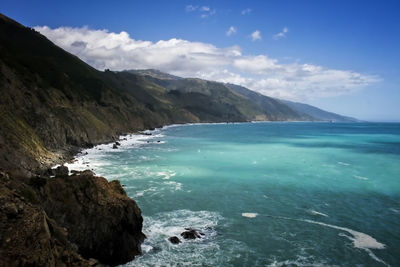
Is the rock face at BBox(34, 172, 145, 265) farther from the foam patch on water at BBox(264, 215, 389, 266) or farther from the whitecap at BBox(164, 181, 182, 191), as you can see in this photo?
the foam patch on water at BBox(264, 215, 389, 266)

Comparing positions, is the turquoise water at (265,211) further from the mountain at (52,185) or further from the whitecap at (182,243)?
the mountain at (52,185)

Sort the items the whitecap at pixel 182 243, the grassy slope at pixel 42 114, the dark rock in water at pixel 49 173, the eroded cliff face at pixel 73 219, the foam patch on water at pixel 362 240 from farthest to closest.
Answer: the grassy slope at pixel 42 114 < the dark rock in water at pixel 49 173 < the foam patch on water at pixel 362 240 < the whitecap at pixel 182 243 < the eroded cliff face at pixel 73 219

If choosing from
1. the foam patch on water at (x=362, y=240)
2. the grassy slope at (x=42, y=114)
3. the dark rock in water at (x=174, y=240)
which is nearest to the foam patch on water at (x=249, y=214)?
the foam patch on water at (x=362, y=240)

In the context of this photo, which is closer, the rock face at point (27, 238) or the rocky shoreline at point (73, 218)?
the rock face at point (27, 238)

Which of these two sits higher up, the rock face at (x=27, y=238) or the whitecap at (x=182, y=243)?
the rock face at (x=27, y=238)

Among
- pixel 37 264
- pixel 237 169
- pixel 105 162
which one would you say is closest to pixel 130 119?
pixel 105 162

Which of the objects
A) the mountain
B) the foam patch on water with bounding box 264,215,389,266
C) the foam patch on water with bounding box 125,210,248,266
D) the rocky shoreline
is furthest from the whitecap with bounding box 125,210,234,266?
the foam patch on water with bounding box 264,215,389,266

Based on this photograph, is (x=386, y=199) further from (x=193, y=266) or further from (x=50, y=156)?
(x=50, y=156)

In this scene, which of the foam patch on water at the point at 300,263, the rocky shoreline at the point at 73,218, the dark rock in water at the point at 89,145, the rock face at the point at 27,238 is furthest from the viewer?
the dark rock in water at the point at 89,145
